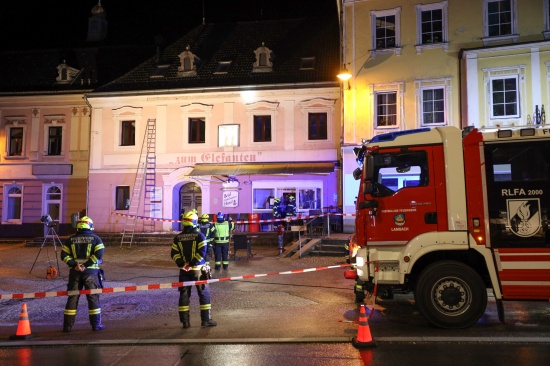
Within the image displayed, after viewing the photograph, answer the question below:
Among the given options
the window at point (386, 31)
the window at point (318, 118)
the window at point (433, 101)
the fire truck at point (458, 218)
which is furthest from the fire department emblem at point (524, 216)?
the window at point (318, 118)

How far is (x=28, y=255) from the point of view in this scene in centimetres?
1845

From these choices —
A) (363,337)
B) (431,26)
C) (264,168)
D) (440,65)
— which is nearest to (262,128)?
(264,168)

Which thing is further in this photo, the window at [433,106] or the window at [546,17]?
the window at [433,106]

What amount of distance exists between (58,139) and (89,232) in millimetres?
20261

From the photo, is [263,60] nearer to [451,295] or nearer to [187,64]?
[187,64]

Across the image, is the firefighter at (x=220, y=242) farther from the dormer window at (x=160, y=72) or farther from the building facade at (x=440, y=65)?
the dormer window at (x=160, y=72)

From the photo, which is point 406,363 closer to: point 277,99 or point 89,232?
point 89,232

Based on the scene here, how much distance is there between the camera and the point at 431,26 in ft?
65.2

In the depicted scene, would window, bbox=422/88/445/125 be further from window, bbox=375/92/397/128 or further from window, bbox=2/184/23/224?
window, bbox=2/184/23/224

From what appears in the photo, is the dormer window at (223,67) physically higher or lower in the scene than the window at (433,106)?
higher

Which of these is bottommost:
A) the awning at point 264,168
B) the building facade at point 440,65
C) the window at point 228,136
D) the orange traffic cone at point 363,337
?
the orange traffic cone at point 363,337

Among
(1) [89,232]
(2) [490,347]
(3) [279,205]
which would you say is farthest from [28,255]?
(2) [490,347]

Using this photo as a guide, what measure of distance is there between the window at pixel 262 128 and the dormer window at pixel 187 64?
14.8ft

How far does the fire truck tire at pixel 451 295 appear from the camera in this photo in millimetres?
7113
